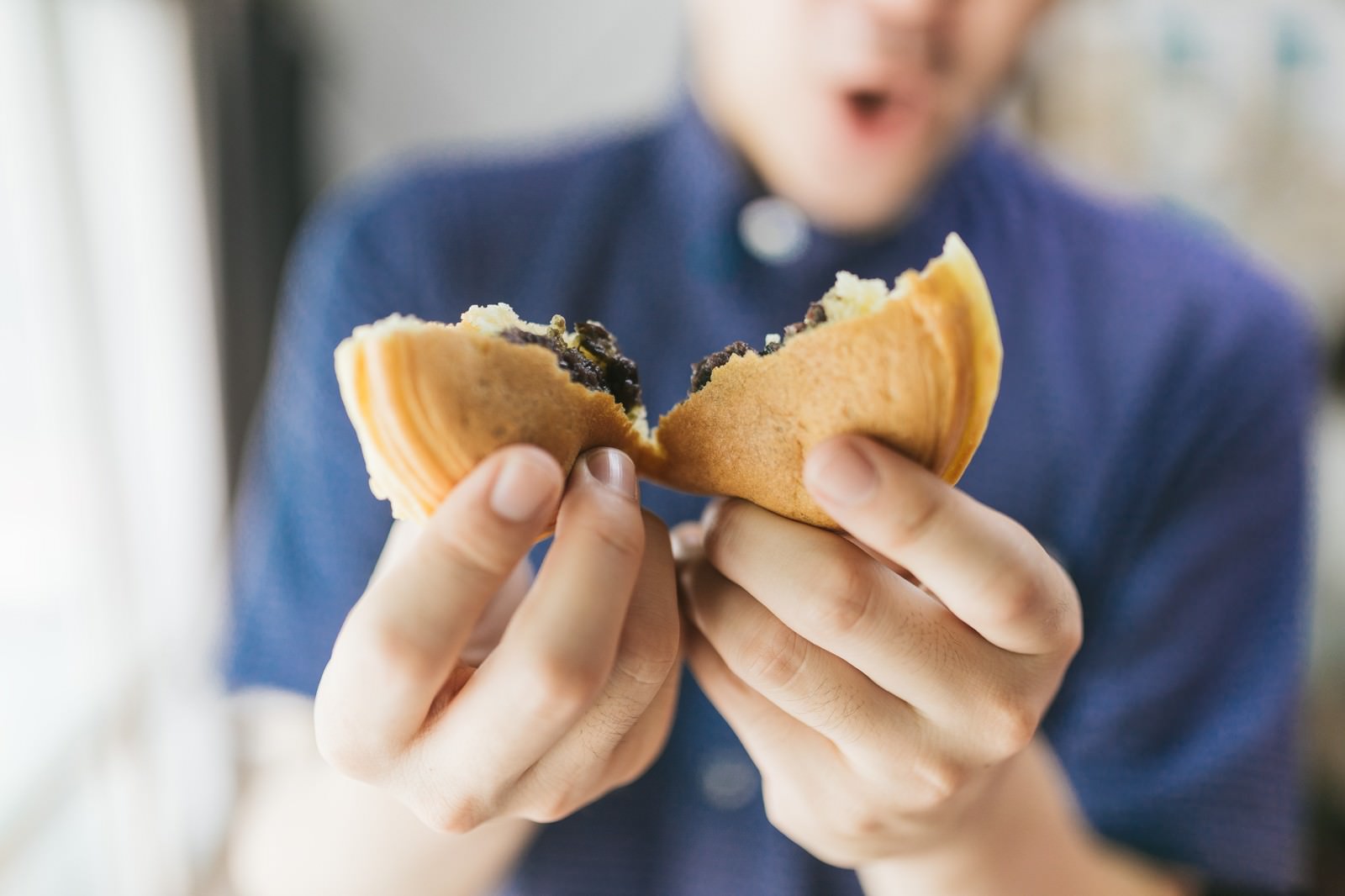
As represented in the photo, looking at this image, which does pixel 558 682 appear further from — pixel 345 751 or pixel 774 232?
pixel 774 232

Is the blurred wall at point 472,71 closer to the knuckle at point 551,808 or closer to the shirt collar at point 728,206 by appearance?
the shirt collar at point 728,206

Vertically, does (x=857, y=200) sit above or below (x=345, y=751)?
above

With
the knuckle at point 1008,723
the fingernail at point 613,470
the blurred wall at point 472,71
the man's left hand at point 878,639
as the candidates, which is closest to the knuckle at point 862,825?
the man's left hand at point 878,639

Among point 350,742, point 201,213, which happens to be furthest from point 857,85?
point 201,213

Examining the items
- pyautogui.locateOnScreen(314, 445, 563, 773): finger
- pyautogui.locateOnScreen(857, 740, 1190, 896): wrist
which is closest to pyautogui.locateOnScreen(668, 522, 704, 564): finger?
pyautogui.locateOnScreen(314, 445, 563, 773): finger

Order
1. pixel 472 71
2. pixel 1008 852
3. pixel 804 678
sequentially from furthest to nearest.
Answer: pixel 472 71, pixel 1008 852, pixel 804 678

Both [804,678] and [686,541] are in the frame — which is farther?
[686,541]
